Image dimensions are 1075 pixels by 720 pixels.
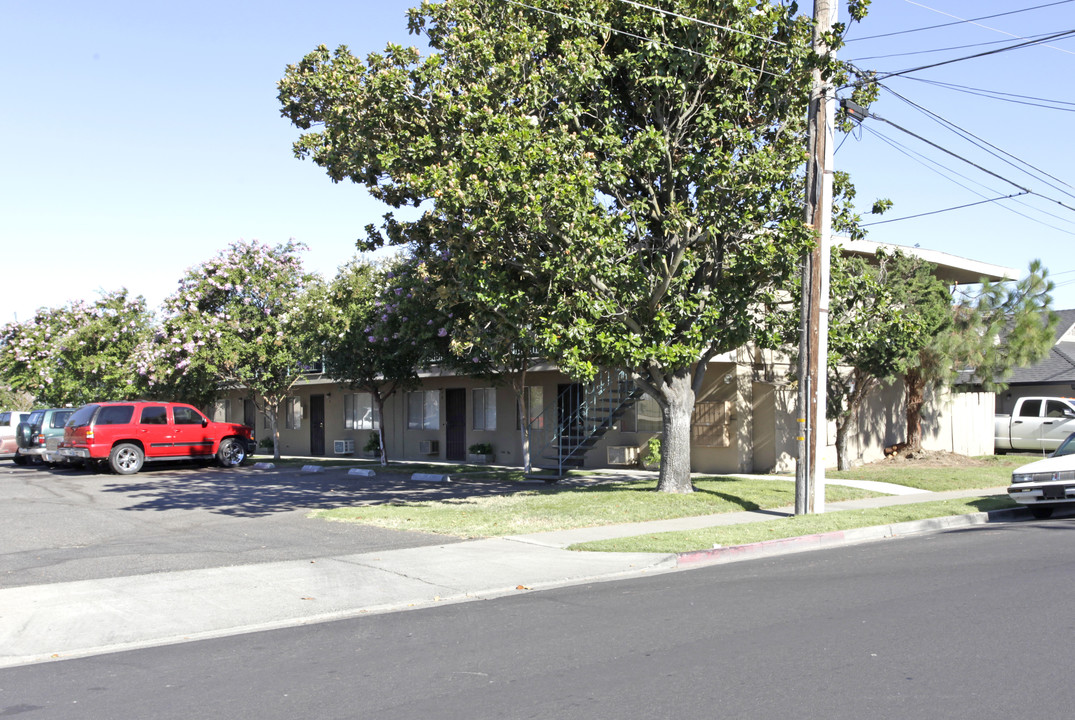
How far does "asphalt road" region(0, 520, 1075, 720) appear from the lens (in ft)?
18.4

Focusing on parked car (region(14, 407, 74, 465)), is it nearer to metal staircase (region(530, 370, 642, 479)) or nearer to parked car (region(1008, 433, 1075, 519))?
metal staircase (region(530, 370, 642, 479))

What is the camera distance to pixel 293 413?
123ft

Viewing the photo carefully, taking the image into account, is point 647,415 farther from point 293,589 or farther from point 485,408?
point 293,589

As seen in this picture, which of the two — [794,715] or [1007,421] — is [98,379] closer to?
[1007,421]

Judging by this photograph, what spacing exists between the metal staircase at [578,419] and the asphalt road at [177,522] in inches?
141

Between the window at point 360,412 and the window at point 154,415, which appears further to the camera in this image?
the window at point 360,412

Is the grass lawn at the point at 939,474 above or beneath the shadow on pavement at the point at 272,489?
above

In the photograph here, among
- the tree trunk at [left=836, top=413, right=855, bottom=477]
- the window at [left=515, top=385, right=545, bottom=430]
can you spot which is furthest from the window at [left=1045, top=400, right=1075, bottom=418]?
the window at [left=515, top=385, right=545, bottom=430]

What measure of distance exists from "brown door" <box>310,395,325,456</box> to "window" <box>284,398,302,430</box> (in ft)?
2.86

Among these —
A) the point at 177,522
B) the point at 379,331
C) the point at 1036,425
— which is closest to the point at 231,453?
the point at 379,331

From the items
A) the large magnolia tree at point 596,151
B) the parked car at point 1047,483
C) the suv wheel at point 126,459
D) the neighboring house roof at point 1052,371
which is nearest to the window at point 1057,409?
the neighboring house roof at point 1052,371

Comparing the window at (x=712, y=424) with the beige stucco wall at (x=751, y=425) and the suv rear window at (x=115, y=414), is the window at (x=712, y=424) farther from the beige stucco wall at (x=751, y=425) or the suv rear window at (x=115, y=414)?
the suv rear window at (x=115, y=414)

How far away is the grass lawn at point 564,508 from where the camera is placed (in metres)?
14.4

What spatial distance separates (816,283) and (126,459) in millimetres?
19361
